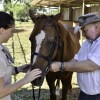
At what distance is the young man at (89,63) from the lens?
245 centimetres

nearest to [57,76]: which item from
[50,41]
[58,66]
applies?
[50,41]

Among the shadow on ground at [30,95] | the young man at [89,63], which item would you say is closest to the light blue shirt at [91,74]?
the young man at [89,63]

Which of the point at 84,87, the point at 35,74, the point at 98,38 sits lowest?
the point at 84,87

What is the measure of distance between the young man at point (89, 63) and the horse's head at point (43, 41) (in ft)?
0.60

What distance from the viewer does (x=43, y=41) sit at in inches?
113

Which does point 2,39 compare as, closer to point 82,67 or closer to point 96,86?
point 82,67

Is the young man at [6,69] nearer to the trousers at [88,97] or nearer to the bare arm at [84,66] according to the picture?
the bare arm at [84,66]

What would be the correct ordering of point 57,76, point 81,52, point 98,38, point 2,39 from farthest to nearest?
point 57,76
point 81,52
point 98,38
point 2,39

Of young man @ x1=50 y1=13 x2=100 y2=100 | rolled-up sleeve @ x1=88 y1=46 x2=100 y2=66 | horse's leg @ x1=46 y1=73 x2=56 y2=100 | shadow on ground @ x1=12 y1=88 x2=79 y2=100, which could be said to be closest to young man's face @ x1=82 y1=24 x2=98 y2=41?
young man @ x1=50 y1=13 x2=100 y2=100

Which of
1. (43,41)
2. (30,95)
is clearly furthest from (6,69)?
(30,95)

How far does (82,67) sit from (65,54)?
130cm

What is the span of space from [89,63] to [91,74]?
0.16 meters

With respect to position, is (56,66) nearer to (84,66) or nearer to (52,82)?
(84,66)

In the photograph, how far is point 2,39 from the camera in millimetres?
2352
